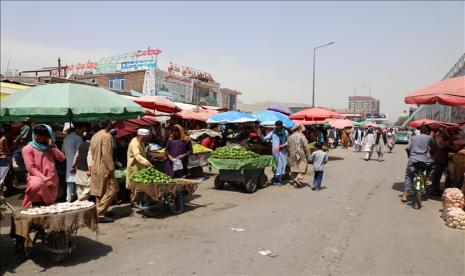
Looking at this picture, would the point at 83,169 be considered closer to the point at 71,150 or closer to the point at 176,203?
the point at 71,150

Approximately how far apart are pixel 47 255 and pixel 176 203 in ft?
10.2

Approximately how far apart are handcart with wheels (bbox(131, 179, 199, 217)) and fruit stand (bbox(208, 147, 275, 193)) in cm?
233

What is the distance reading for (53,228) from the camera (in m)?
4.74

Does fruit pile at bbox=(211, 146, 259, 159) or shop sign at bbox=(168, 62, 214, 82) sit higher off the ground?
shop sign at bbox=(168, 62, 214, 82)

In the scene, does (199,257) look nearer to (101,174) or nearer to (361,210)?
(101,174)

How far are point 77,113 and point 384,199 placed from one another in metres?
7.79

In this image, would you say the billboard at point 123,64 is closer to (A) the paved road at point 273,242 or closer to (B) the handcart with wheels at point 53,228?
(A) the paved road at point 273,242

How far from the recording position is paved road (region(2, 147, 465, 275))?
490cm

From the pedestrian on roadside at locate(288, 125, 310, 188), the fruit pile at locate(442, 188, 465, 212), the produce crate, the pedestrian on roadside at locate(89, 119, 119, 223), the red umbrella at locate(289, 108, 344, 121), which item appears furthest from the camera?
the red umbrella at locate(289, 108, 344, 121)

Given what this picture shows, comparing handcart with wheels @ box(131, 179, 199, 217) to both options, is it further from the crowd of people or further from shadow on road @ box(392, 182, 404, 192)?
shadow on road @ box(392, 182, 404, 192)


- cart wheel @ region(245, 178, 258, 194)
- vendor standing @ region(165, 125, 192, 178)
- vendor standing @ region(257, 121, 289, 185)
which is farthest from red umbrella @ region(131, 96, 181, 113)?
cart wheel @ region(245, 178, 258, 194)

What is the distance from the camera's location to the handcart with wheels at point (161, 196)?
6992 mm

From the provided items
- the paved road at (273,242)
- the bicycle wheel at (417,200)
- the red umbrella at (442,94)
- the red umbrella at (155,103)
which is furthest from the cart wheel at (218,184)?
the red umbrella at (442,94)

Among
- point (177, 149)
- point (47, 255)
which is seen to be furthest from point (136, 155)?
point (47, 255)
